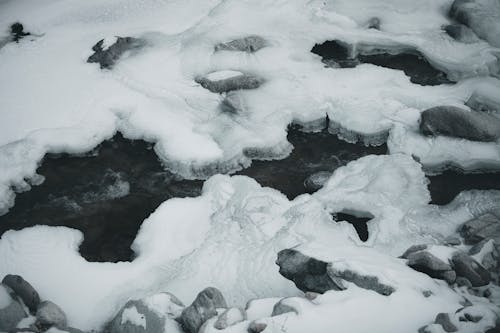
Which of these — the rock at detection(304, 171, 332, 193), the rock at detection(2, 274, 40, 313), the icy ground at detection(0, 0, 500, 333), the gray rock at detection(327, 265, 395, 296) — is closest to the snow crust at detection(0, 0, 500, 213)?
the icy ground at detection(0, 0, 500, 333)

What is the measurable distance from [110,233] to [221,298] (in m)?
2.19

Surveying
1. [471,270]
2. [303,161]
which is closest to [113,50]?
[303,161]

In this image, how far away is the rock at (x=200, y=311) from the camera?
4.08m

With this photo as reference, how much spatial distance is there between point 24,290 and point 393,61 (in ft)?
25.0

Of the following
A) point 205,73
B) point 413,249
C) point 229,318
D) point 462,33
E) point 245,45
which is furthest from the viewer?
point 462,33

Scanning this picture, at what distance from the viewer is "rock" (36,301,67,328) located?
4328 millimetres

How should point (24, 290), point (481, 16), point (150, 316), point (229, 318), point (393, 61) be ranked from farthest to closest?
1. point (481, 16)
2. point (393, 61)
3. point (24, 290)
4. point (150, 316)
5. point (229, 318)

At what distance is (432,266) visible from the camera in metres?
4.42

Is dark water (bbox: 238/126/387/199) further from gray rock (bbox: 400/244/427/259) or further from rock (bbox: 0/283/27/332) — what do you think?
rock (bbox: 0/283/27/332)

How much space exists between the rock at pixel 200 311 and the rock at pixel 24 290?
1.65 m

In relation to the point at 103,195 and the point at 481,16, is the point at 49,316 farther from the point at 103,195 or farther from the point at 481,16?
the point at 481,16

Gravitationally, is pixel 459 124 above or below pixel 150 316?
above

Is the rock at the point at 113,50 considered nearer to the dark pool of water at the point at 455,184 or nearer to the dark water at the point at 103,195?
the dark water at the point at 103,195

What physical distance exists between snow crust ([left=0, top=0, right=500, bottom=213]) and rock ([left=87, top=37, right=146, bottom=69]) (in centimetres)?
17
